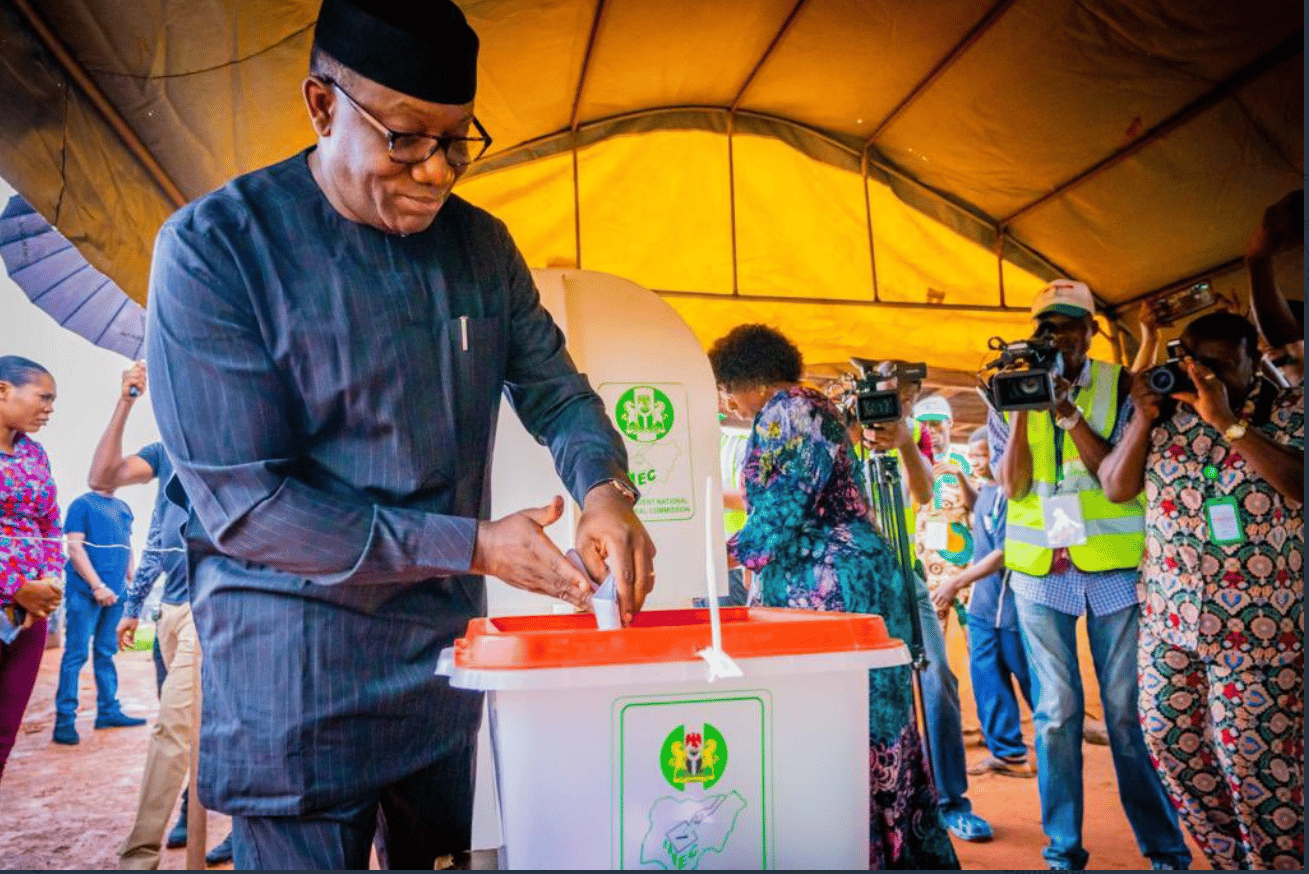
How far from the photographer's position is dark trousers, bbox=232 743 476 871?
3.90 feet

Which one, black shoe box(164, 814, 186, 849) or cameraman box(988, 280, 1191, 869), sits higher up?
cameraman box(988, 280, 1191, 869)

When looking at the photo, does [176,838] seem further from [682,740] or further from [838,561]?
[682,740]

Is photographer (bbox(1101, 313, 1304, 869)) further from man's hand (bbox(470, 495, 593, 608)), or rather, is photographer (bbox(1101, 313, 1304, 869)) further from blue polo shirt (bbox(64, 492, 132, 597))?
blue polo shirt (bbox(64, 492, 132, 597))

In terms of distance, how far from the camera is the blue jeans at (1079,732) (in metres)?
3.09

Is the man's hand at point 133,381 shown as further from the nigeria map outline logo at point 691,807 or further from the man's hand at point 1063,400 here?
the nigeria map outline logo at point 691,807

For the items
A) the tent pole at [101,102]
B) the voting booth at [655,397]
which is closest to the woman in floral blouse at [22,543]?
the tent pole at [101,102]

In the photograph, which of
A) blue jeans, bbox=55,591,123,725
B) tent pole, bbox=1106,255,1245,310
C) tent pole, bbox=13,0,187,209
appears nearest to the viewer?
tent pole, bbox=13,0,187,209

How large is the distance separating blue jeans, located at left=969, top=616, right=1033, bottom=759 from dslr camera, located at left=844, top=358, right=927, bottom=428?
2132 mm

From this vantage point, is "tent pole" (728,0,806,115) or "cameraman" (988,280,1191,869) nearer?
"cameraman" (988,280,1191,869)

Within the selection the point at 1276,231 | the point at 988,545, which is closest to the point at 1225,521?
the point at 1276,231

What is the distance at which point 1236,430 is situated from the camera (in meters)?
2.51

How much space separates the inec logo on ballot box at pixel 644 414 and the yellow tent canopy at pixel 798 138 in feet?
4.22

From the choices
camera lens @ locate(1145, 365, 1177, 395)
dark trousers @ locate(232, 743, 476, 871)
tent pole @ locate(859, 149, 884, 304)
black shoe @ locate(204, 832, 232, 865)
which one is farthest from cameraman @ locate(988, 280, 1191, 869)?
black shoe @ locate(204, 832, 232, 865)

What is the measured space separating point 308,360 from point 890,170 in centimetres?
427
